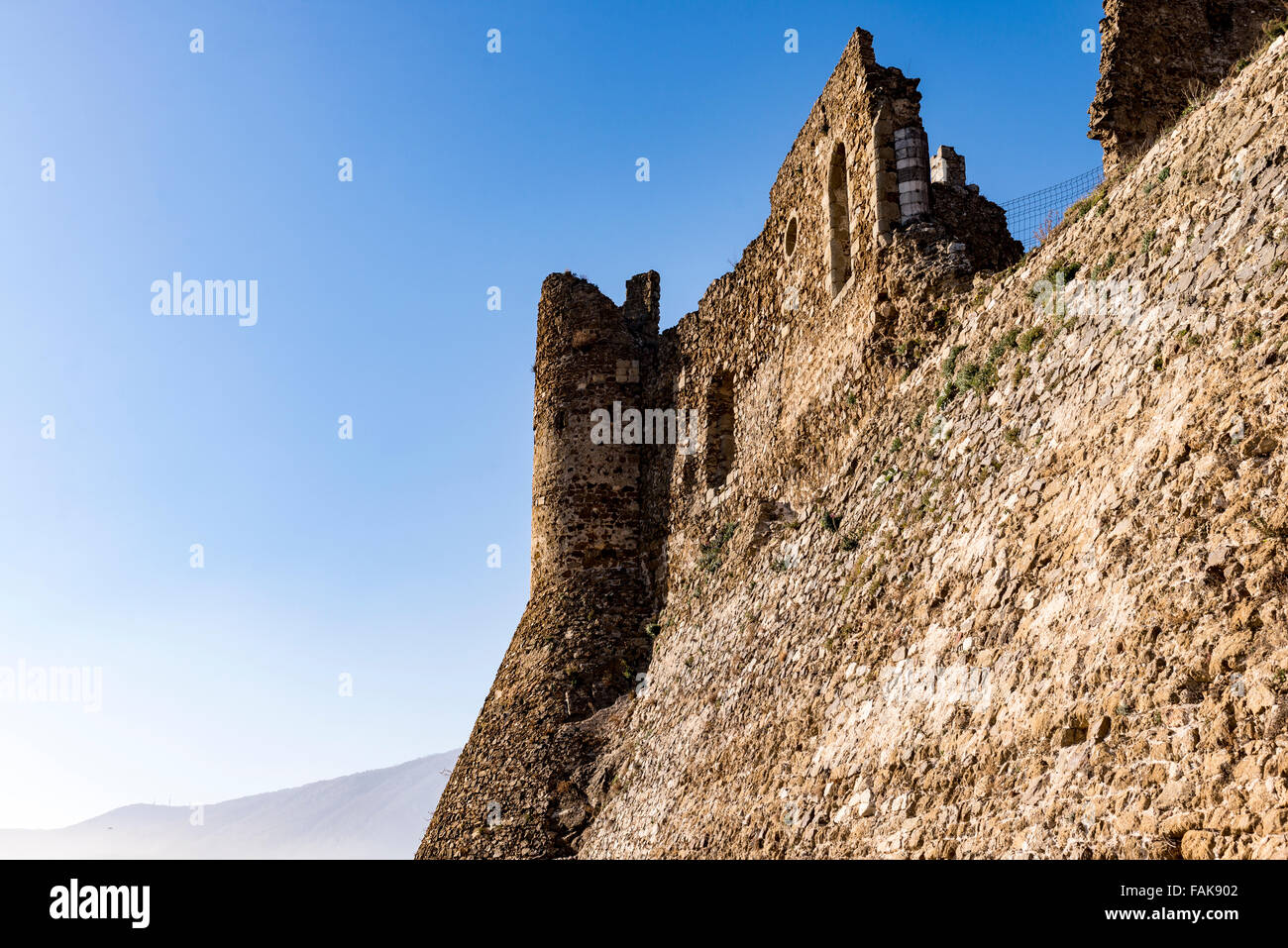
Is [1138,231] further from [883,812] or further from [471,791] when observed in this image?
[471,791]

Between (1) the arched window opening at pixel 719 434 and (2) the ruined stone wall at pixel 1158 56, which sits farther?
(1) the arched window opening at pixel 719 434

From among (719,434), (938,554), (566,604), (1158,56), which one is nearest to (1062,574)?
(938,554)

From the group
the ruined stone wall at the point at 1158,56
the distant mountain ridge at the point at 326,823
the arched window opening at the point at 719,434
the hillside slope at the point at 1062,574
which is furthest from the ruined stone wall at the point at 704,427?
the distant mountain ridge at the point at 326,823

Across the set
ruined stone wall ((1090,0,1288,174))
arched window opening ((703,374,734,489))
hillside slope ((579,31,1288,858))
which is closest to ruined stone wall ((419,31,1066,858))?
arched window opening ((703,374,734,489))

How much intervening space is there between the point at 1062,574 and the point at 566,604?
464 inches

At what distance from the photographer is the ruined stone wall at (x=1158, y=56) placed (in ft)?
37.0

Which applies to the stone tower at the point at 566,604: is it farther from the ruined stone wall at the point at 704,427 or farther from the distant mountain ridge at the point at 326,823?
the distant mountain ridge at the point at 326,823

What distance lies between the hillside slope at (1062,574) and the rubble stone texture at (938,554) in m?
0.02

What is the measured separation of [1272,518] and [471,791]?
13618 mm

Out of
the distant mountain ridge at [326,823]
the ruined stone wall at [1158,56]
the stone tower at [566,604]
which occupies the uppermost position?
the ruined stone wall at [1158,56]

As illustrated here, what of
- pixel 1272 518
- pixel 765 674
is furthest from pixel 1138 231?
pixel 765 674

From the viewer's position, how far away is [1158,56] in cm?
1167

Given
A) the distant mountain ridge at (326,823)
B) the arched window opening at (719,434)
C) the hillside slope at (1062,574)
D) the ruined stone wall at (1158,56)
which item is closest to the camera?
the hillside slope at (1062,574)
